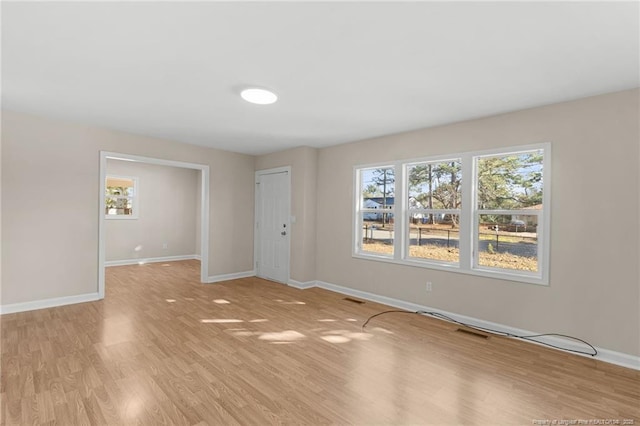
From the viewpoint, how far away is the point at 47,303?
158 inches

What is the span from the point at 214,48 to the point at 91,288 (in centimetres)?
400

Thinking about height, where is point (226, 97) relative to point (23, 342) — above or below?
above

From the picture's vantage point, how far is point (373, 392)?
7.38ft

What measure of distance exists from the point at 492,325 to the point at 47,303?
5.54m

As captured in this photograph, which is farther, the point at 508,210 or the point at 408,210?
the point at 408,210

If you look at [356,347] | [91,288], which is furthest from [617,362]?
[91,288]

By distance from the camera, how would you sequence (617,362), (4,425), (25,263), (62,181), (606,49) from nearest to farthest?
(4,425) → (606,49) → (617,362) → (25,263) → (62,181)

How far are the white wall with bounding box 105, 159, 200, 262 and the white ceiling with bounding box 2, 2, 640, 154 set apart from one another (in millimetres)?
3977

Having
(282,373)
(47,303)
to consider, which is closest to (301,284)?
(282,373)

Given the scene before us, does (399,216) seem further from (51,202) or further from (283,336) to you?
(51,202)

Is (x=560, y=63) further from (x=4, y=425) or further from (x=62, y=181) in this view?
(x=62, y=181)

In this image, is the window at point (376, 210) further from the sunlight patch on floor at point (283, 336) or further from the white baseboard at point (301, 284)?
the sunlight patch on floor at point (283, 336)

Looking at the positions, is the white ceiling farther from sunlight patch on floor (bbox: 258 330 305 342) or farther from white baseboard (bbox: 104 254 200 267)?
white baseboard (bbox: 104 254 200 267)

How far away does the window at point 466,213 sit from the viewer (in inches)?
132
